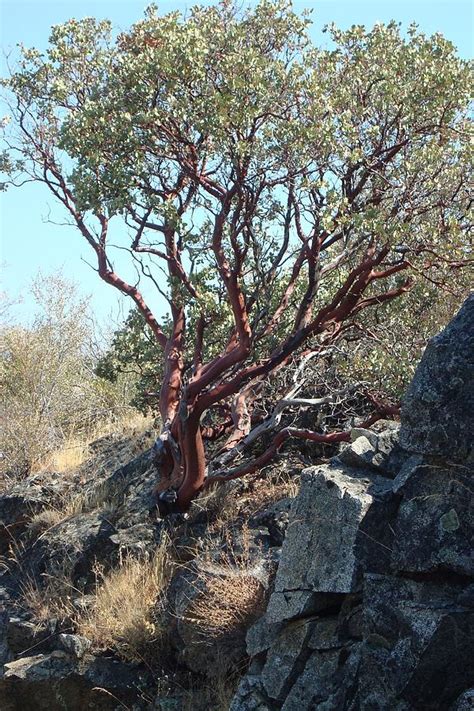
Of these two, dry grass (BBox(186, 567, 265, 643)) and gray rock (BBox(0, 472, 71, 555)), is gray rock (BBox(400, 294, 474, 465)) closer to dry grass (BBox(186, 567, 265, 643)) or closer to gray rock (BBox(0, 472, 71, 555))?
dry grass (BBox(186, 567, 265, 643))

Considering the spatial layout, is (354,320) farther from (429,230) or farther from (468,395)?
(468,395)

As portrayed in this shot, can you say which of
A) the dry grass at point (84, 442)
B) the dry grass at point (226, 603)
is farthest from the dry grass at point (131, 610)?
the dry grass at point (84, 442)

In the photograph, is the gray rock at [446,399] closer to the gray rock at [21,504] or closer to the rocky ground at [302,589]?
the rocky ground at [302,589]

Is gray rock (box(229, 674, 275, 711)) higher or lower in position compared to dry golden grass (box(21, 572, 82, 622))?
lower

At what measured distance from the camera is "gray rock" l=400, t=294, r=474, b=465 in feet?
16.8

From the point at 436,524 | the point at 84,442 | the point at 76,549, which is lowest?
the point at 76,549

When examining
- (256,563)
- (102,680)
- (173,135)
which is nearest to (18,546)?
(102,680)

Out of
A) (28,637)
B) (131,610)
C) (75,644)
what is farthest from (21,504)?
(131,610)

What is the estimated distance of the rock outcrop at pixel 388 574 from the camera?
4723 millimetres

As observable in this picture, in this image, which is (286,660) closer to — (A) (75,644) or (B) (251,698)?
(B) (251,698)

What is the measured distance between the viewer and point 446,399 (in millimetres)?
5180

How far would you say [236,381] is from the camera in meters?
9.48

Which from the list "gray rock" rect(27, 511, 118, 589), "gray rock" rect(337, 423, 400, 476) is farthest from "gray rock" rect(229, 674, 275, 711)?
"gray rock" rect(27, 511, 118, 589)

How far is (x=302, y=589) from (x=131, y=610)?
9.06 ft
